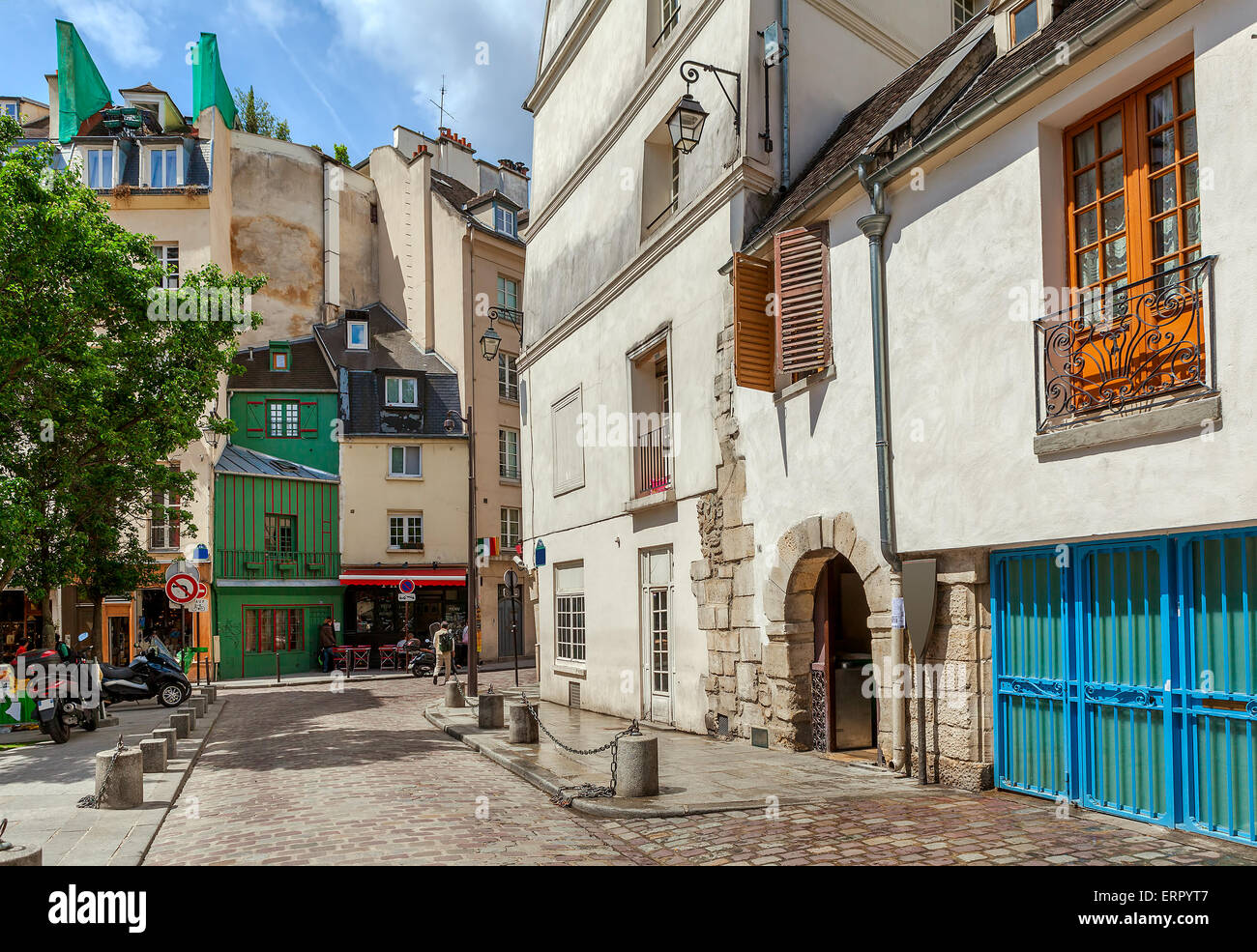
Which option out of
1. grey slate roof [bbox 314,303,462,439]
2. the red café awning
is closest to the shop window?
the red café awning

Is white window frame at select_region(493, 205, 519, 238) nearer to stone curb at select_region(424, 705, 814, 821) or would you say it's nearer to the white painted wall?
the white painted wall

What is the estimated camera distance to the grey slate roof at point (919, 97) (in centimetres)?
826

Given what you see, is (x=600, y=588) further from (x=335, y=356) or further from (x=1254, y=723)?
(x=335, y=356)

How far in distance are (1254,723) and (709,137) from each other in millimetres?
9525

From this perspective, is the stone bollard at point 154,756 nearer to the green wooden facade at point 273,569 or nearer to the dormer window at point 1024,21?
→ the dormer window at point 1024,21

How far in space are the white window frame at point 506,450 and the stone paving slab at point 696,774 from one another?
20.7m

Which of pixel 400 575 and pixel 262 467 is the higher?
pixel 262 467

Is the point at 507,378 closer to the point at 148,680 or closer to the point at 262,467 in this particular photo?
the point at 262,467

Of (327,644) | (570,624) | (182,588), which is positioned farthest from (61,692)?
(327,644)

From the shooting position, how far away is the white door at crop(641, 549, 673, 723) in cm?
1416

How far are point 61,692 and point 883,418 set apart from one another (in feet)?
38.0

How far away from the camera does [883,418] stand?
30.7 ft

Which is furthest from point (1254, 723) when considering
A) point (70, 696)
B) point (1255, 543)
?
point (70, 696)
